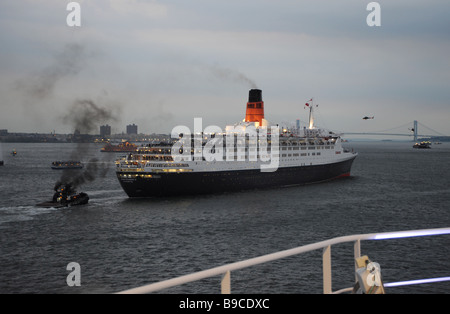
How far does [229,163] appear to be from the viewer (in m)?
52.4

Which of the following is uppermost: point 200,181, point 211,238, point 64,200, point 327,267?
point 327,267

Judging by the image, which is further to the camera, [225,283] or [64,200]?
[64,200]

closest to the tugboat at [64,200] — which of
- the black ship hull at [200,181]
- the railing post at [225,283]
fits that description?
the black ship hull at [200,181]

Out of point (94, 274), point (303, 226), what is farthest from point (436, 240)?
point (94, 274)

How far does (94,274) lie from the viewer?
2138 cm

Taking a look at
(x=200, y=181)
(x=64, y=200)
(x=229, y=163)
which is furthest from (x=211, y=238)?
(x=229, y=163)

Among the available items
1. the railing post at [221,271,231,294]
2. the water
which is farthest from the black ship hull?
the railing post at [221,271,231,294]

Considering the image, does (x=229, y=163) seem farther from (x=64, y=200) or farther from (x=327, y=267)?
(x=327, y=267)

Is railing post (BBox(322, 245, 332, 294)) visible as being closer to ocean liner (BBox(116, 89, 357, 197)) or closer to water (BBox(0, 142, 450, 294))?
water (BBox(0, 142, 450, 294))

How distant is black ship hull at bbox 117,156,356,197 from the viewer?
47.0 meters

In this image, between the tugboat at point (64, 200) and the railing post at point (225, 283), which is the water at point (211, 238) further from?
the railing post at point (225, 283)

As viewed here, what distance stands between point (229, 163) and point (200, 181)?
210 inches
